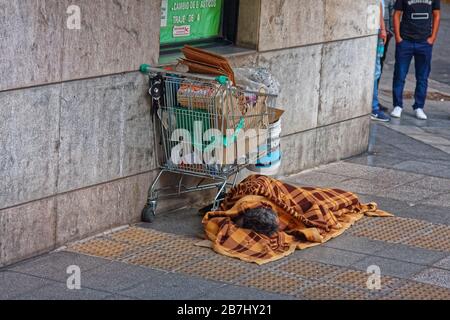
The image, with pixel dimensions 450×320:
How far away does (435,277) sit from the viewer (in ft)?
21.1

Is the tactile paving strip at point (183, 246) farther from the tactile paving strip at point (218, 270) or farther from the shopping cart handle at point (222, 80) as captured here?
the shopping cart handle at point (222, 80)

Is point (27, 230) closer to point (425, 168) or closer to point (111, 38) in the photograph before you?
point (111, 38)

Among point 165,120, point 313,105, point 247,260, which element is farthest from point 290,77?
point 247,260

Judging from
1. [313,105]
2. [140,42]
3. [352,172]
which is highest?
[140,42]

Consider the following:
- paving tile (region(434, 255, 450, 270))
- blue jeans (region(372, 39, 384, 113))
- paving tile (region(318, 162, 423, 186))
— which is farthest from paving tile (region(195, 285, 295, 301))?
blue jeans (region(372, 39, 384, 113))

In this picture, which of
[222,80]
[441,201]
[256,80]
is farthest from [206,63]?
[441,201]

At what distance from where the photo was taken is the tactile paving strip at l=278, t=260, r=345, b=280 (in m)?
6.35

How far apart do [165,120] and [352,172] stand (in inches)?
109

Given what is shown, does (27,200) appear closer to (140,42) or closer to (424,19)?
(140,42)

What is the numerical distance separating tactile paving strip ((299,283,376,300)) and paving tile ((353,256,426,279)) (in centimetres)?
45

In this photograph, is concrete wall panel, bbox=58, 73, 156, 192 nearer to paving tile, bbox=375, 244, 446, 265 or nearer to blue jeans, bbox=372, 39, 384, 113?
paving tile, bbox=375, 244, 446, 265

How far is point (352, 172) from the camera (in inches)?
370

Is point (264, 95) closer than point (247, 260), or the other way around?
point (247, 260)

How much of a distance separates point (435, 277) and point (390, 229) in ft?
3.54
